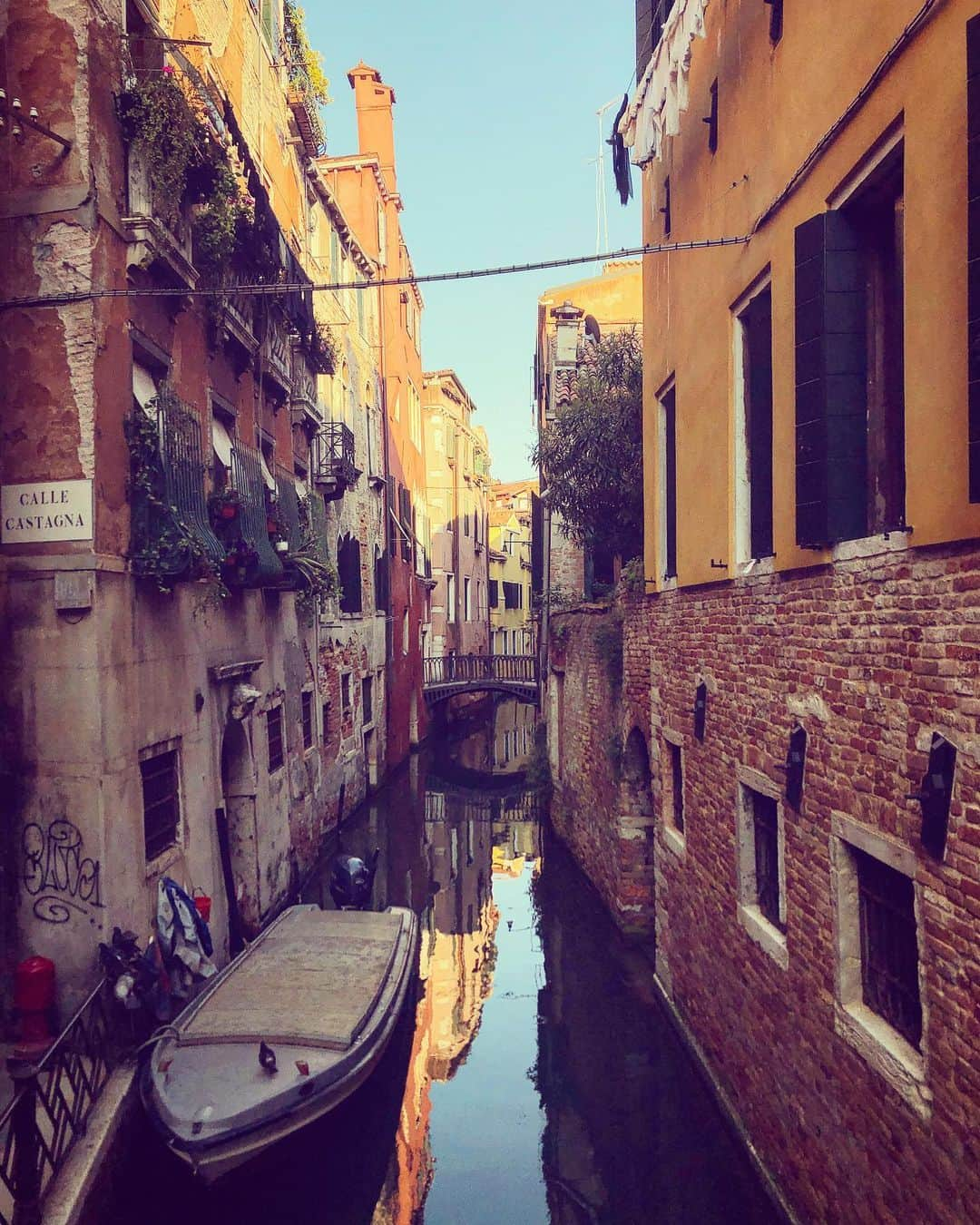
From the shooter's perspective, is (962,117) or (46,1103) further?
(46,1103)

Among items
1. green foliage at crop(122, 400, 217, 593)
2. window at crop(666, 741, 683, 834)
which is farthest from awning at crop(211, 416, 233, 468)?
window at crop(666, 741, 683, 834)

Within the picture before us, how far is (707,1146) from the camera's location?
21.2 feet

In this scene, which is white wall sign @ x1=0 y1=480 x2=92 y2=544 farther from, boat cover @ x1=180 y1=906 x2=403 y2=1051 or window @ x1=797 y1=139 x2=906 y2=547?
window @ x1=797 y1=139 x2=906 y2=547

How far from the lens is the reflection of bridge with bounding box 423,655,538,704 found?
2600 centimetres

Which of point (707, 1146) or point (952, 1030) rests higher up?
point (952, 1030)

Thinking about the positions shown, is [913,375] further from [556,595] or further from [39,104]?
[556,595]

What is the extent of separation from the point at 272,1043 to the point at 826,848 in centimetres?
409

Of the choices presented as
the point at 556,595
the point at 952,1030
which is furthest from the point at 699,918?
the point at 556,595

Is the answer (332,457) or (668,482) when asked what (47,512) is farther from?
(332,457)

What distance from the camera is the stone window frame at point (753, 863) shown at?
212 inches

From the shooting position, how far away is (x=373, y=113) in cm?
2439

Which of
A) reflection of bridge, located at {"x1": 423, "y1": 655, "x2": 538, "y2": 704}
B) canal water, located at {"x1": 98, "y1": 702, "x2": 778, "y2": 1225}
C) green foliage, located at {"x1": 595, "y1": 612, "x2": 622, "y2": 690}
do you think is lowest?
canal water, located at {"x1": 98, "y1": 702, "x2": 778, "y2": 1225}

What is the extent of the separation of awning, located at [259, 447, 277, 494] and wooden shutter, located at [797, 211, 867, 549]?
7.50 meters

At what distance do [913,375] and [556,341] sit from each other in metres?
15.1
